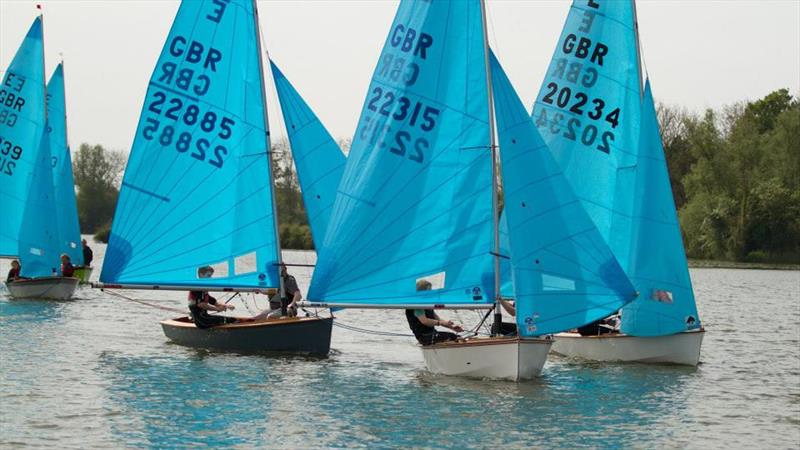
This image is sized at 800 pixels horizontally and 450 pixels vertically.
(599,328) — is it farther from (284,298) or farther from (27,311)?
(27,311)

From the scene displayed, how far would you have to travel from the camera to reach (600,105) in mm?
21578

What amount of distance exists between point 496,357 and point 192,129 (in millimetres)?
7904

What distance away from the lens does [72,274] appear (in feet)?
109

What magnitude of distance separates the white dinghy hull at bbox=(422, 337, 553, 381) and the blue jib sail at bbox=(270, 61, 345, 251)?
4.75 metres

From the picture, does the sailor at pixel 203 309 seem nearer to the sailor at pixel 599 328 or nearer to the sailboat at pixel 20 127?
the sailor at pixel 599 328

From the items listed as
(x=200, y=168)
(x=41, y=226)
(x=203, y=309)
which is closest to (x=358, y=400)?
(x=203, y=309)

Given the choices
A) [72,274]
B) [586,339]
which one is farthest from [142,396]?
[72,274]

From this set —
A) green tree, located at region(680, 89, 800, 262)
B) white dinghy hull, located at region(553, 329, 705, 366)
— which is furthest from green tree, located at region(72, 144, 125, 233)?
white dinghy hull, located at region(553, 329, 705, 366)

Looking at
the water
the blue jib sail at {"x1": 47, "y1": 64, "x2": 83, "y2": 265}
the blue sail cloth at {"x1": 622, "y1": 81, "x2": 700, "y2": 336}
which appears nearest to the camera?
the water

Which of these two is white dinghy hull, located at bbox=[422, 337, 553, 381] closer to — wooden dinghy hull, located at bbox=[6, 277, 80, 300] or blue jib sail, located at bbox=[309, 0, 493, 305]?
blue jib sail, located at bbox=[309, 0, 493, 305]

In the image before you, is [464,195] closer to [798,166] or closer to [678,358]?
[678,358]

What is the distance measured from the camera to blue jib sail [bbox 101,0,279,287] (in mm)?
21578

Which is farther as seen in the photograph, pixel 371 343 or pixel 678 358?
pixel 371 343

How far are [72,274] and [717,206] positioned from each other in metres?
41.6
